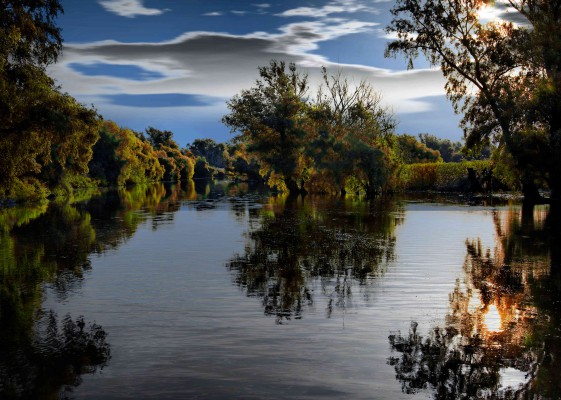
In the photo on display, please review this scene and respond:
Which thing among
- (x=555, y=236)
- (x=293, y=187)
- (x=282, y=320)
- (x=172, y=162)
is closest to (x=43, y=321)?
(x=282, y=320)

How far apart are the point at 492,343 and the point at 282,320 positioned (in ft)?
10.7

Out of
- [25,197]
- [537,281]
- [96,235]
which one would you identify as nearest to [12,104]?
[96,235]

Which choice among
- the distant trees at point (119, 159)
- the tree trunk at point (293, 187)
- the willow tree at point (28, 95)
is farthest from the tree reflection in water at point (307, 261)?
the distant trees at point (119, 159)

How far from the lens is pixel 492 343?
27.7 feet

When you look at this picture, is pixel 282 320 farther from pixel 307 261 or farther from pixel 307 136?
pixel 307 136

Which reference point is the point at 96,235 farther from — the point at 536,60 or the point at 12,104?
the point at 536,60

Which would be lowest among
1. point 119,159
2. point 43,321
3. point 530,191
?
point 43,321

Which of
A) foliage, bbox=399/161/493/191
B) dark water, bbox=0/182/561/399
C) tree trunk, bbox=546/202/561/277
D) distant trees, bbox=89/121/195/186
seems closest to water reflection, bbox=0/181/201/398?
dark water, bbox=0/182/561/399

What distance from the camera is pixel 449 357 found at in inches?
308

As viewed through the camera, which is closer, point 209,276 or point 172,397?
point 172,397

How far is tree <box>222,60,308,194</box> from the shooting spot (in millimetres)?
70188

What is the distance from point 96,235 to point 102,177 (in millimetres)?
84840

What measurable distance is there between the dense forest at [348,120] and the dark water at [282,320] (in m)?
12.1

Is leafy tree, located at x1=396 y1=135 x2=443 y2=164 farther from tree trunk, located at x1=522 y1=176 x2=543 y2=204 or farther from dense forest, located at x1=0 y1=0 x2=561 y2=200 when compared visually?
tree trunk, located at x1=522 y1=176 x2=543 y2=204
